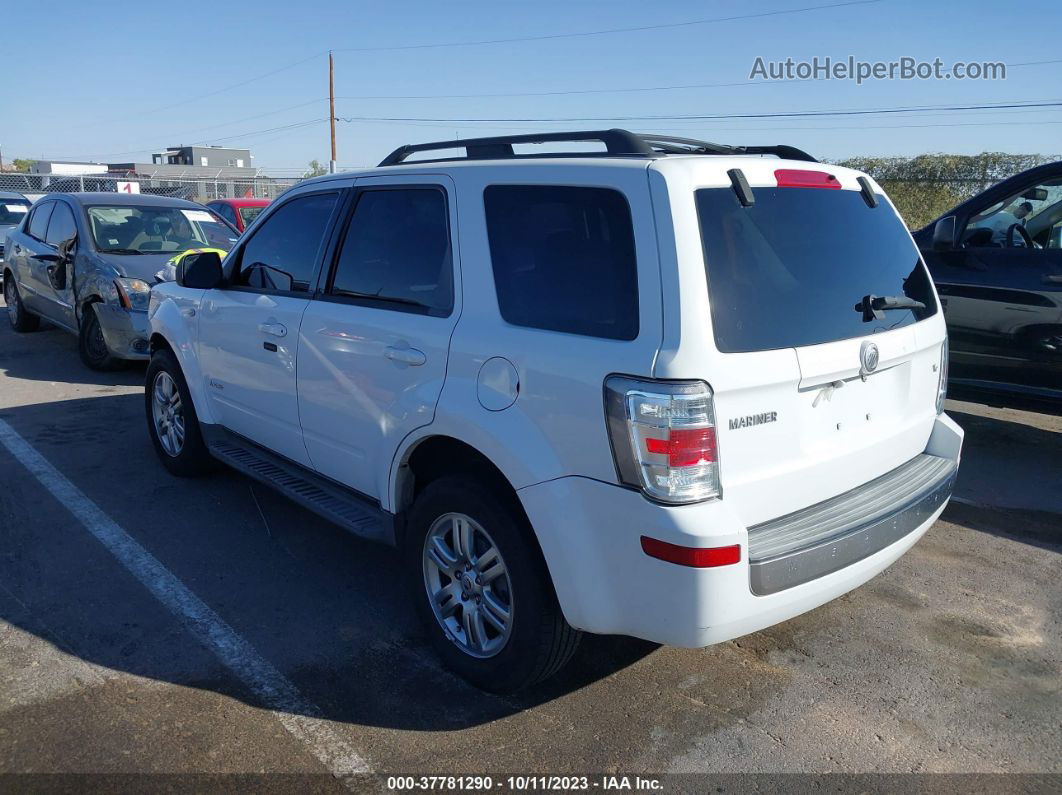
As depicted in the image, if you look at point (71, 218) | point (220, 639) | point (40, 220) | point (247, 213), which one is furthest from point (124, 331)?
point (247, 213)

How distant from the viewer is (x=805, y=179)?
3.19m

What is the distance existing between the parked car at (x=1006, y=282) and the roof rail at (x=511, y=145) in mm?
3868

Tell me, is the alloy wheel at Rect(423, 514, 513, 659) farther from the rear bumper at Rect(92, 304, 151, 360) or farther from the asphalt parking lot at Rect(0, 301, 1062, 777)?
the rear bumper at Rect(92, 304, 151, 360)

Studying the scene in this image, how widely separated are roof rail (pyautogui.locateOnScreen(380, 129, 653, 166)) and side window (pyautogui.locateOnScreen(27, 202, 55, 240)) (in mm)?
7695

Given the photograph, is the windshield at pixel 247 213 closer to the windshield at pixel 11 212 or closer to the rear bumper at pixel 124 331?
the windshield at pixel 11 212

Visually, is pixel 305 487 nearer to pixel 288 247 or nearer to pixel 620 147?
pixel 288 247

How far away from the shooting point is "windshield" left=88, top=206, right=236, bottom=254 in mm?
9078

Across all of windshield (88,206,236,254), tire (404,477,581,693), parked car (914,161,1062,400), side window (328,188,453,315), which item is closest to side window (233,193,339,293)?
side window (328,188,453,315)

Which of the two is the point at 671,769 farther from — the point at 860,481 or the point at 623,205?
the point at 623,205

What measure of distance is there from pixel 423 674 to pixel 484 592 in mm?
465

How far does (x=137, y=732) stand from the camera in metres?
3.05

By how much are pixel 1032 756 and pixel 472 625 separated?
1.97 metres

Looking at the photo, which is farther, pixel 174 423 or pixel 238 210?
pixel 238 210

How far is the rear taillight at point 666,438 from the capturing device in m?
2.60
